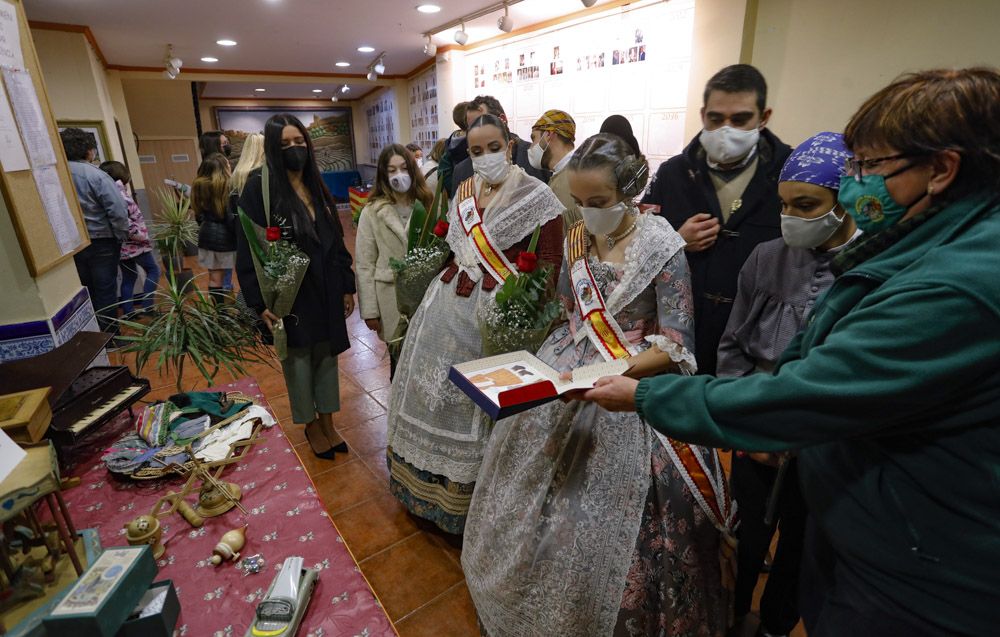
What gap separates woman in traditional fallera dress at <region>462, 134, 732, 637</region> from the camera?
125 cm

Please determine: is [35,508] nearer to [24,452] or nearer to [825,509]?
[24,452]

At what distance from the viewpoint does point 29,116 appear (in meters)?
1.95

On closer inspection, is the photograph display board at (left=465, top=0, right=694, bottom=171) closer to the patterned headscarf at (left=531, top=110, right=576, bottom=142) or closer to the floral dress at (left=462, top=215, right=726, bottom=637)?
the patterned headscarf at (left=531, top=110, right=576, bottom=142)

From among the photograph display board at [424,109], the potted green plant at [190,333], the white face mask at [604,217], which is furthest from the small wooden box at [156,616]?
the photograph display board at [424,109]

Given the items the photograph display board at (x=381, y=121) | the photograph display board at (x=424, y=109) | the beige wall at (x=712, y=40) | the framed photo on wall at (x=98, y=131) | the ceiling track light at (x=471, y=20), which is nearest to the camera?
the beige wall at (x=712, y=40)

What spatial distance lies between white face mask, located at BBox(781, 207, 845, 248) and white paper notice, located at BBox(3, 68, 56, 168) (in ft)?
8.25

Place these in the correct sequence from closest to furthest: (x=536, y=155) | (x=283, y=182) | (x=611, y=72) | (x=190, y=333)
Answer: (x=190, y=333)
(x=283, y=182)
(x=536, y=155)
(x=611, y=72)

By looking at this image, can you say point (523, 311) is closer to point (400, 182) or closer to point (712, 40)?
point (400, 182)

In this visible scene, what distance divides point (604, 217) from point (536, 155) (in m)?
1.64

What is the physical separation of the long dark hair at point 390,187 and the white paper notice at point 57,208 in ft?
4.08

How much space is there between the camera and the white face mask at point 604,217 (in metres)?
1.34

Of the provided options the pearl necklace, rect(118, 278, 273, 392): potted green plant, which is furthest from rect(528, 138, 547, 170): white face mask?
rect(118, 278, 273, 392): potted green plant

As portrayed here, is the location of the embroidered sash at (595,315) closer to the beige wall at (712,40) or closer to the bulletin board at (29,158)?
the bulletin board at (29,158)

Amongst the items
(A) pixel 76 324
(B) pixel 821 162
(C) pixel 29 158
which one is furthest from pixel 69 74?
(B) pixel 821 162
